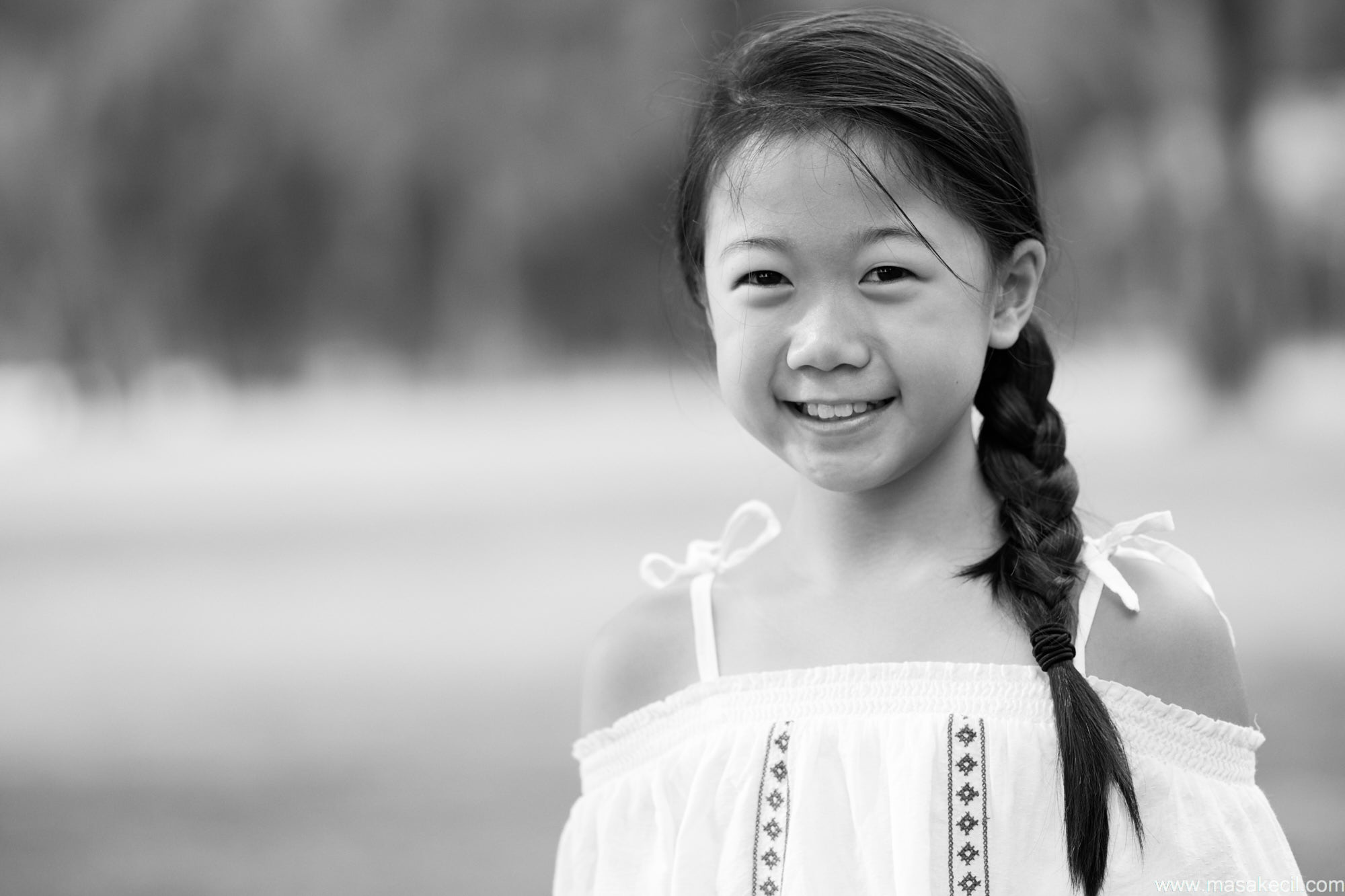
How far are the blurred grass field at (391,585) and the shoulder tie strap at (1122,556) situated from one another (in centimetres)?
195

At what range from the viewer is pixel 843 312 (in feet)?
2.86

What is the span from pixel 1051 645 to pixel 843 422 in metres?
0.18

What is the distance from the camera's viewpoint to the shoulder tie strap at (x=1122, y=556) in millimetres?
892

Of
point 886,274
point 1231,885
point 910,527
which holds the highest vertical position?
point 886,274

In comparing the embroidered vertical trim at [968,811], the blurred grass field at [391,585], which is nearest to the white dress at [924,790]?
the embroidered vertical trim at [968,811]

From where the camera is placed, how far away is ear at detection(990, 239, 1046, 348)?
939 millimetres

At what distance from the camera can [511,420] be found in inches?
163

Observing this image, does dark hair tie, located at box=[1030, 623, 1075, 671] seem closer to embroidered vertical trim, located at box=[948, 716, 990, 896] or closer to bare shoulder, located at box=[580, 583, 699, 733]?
embroidered vertical trim, located at box=[948, 716, 990, 896]

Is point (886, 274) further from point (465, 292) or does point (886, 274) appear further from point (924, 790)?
point (465, 292)

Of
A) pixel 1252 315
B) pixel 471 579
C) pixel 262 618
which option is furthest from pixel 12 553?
pixel 1252 315

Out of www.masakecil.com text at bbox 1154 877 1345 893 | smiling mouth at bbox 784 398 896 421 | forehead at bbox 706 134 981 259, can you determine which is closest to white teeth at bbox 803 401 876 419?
smiling mouth at bbox 784 398 896 421

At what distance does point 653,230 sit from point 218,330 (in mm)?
1303

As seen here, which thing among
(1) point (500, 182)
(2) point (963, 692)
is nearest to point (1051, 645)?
(2) point (963, 692)

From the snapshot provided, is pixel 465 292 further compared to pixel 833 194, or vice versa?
pixel 465 292
